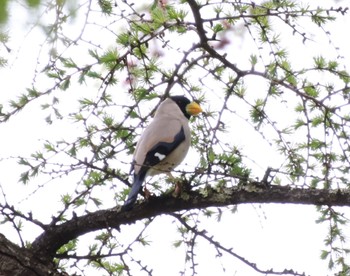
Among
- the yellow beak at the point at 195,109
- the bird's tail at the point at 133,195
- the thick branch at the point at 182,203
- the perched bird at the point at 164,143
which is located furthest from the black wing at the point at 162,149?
the thick branch at the point at 182,203

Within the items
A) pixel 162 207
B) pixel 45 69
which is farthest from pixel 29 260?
pixel 45 69

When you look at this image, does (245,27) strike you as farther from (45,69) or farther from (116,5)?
(45,69)

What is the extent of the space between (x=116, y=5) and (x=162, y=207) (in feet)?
3.37

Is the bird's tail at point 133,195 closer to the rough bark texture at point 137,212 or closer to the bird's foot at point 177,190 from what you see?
the rough bark texture at point 137,212

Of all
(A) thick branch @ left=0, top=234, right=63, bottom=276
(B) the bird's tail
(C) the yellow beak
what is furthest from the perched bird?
(A) thick branch @ left=0, top=234, right=63, bottom=276

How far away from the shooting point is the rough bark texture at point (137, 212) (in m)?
2.69

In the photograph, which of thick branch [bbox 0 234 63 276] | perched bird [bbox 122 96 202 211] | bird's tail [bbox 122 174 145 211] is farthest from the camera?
perched bird [bbox 122 96 202 211]

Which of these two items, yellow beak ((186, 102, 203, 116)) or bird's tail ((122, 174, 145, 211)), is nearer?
bird's tail ((122, 174, 145, 211))

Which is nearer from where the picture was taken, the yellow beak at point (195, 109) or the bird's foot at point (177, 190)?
the bird's foot at point (177, 190)

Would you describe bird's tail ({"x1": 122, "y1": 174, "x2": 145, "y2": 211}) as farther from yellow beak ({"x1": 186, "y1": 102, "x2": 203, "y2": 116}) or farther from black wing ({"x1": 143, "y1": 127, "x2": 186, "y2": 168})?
yellow beak ({"x1": 186, "y1": 102, "x2": 203, "y2": 116})

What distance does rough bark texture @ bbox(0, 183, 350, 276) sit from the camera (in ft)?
8.84

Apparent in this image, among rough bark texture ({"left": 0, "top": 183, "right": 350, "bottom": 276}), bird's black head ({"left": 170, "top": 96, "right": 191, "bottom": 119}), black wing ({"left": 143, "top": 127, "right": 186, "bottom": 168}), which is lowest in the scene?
rough bark texture ({"left": 0, "top": 183, "right": 350, "bottom": 276})

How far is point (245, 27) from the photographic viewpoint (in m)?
3.31

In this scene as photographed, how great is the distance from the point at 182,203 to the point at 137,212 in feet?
0.81
